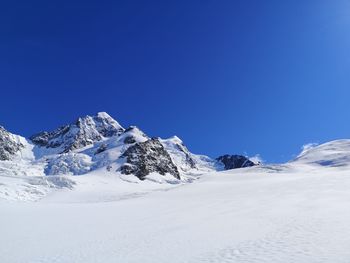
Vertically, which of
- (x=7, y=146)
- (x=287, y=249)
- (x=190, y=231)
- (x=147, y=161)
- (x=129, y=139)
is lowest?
(x=287, y=249)

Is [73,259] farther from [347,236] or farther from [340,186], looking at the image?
[340,186]

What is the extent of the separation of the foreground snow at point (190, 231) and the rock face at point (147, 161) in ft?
196

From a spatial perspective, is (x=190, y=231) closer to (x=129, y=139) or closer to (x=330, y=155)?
(x=129, y=139)

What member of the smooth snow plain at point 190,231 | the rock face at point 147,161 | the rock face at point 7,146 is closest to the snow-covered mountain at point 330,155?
the rock face at point 147,161

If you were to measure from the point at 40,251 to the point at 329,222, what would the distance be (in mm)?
14662

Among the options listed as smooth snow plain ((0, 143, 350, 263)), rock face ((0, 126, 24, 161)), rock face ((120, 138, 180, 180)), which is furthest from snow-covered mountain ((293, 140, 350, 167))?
rock face ((0, 126, 24, 161))

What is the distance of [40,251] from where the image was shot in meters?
19.9

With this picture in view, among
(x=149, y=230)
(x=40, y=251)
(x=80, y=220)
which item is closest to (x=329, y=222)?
(x=149, y=230)

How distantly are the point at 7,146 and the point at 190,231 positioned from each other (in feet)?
601

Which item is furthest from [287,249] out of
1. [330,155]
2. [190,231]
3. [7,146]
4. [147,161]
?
[7,146]

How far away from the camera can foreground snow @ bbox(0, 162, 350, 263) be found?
53.3 feet

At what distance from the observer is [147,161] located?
4195 inches

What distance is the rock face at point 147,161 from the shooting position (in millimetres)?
99250

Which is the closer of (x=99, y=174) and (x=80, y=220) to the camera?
(x=80, y=220)
